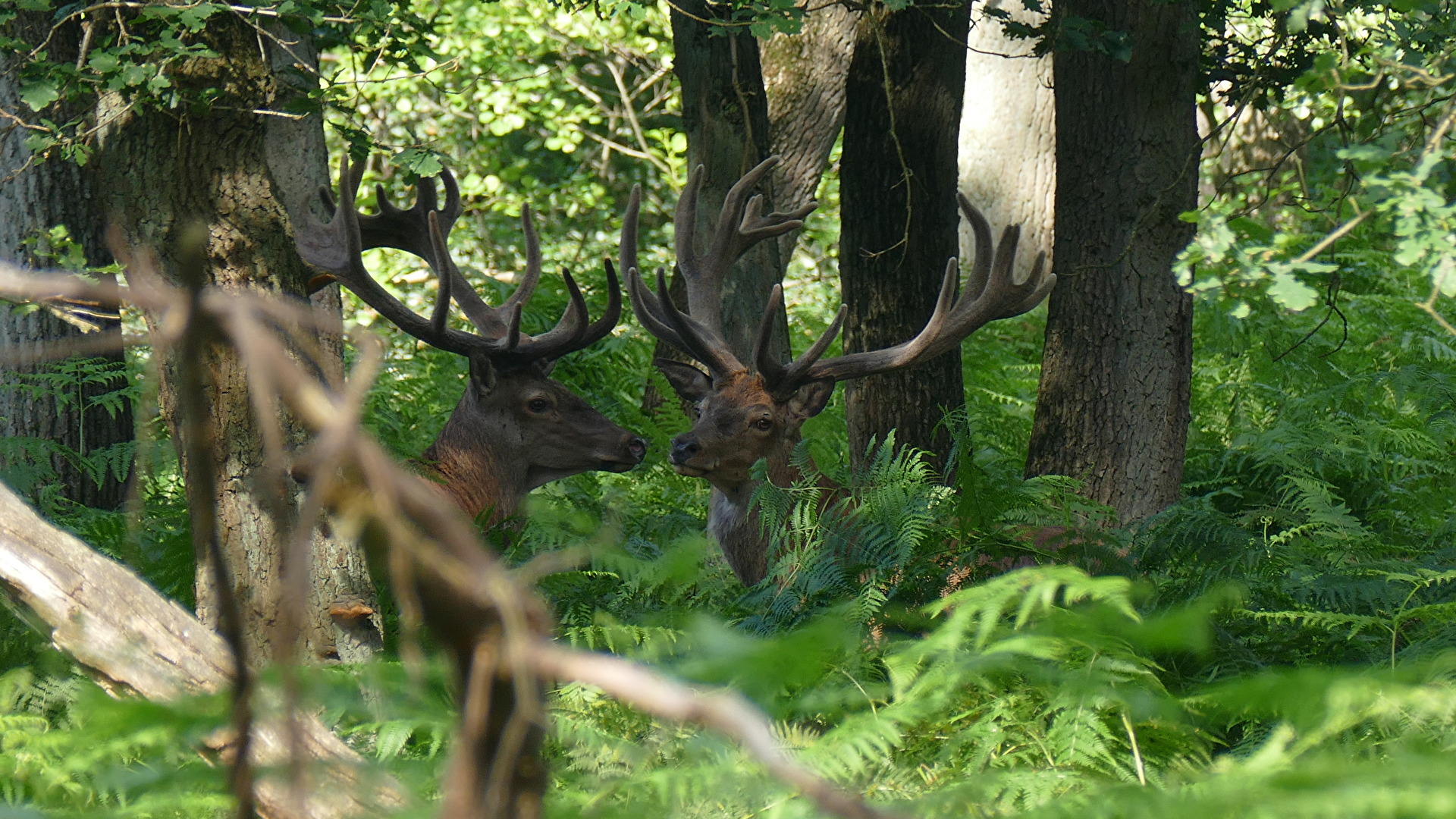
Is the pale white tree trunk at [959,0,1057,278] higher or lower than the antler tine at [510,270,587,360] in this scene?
higher

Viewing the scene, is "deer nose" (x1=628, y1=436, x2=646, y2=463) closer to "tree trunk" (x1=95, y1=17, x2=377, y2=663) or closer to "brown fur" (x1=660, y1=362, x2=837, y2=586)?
"brown fur" (x1=660, y1=362, x2=837, y2=586)

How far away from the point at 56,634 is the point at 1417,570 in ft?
10.6

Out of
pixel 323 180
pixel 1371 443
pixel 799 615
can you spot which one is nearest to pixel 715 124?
pixel 323 180

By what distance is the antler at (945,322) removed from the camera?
5.95 m

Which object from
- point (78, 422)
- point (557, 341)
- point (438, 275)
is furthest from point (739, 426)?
point (78, 422)

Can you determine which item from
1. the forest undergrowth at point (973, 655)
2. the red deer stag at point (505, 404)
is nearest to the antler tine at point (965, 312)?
the forest undergrowth at point (973, 655)

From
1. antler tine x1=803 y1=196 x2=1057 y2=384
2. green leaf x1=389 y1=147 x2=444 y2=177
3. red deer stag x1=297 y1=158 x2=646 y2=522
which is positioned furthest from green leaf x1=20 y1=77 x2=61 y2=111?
antler tine x1=803 y1=196 x2=1057 y2=384

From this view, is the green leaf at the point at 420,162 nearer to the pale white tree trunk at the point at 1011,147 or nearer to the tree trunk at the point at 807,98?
the tree trunk at the point at 807,98

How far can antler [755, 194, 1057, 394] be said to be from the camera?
234 inches

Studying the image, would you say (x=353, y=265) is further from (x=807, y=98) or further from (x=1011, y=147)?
(x=1011, y=147)

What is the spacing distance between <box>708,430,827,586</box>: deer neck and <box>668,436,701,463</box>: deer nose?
27cm

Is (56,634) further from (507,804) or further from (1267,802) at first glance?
(1267,802)

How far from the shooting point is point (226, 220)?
4176 millimetres

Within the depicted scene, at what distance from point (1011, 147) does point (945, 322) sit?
7.16 meters
